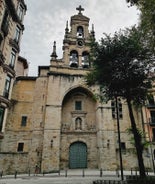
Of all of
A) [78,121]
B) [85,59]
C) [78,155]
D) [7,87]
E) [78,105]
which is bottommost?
[78,155]

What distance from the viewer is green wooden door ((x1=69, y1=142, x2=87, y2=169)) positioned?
2205 centimetres

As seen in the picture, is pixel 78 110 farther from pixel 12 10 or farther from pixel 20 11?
pixel 12 10

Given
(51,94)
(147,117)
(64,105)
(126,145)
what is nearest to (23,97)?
(51,94)

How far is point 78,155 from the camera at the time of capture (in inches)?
890

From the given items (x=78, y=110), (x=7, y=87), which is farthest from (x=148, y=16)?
(x=78, y=110)

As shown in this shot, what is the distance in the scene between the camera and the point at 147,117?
2548 centimetres

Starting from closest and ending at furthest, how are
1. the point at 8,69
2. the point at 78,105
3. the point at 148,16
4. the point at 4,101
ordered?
the point at 148,16 < the point at 4,101 < the point at 8,69 < the point at 78,105

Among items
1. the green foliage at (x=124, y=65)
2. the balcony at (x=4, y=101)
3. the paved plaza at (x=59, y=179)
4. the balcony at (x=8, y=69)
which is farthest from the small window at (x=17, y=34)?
the paved plaza at (x=59, y=179)

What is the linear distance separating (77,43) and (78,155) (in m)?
15.9

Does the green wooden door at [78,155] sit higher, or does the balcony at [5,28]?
the balcony at [5,28]

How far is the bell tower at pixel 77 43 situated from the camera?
1026 inches

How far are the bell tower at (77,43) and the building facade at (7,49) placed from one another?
1007cm

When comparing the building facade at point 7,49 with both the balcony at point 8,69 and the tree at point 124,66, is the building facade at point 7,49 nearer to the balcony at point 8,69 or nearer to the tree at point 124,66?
the balcony at point 8,69

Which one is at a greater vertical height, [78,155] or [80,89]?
[80,89]
